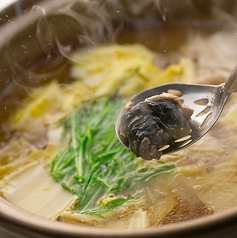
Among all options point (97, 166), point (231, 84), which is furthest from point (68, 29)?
point (231, 84)

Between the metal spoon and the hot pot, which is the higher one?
the hot pot

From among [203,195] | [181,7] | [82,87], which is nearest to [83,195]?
[203,195]

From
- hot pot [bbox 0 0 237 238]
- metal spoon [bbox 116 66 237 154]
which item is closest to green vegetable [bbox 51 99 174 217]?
metal spoon [bbox 116 66 237 154]

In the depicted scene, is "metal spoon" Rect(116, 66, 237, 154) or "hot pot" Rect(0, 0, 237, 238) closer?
"metal spoon" Rect(116, 66, 237, 154)

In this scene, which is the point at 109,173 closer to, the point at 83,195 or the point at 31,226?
the point at 83,195

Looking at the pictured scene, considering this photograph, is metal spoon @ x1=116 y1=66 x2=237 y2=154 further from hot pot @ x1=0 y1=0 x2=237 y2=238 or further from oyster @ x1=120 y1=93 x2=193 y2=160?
hot pot @ x1=0 y1=0 x2=237 y2=238

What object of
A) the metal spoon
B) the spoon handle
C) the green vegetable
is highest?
the spoon handle

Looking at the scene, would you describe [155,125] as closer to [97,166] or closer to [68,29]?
[97,166]
